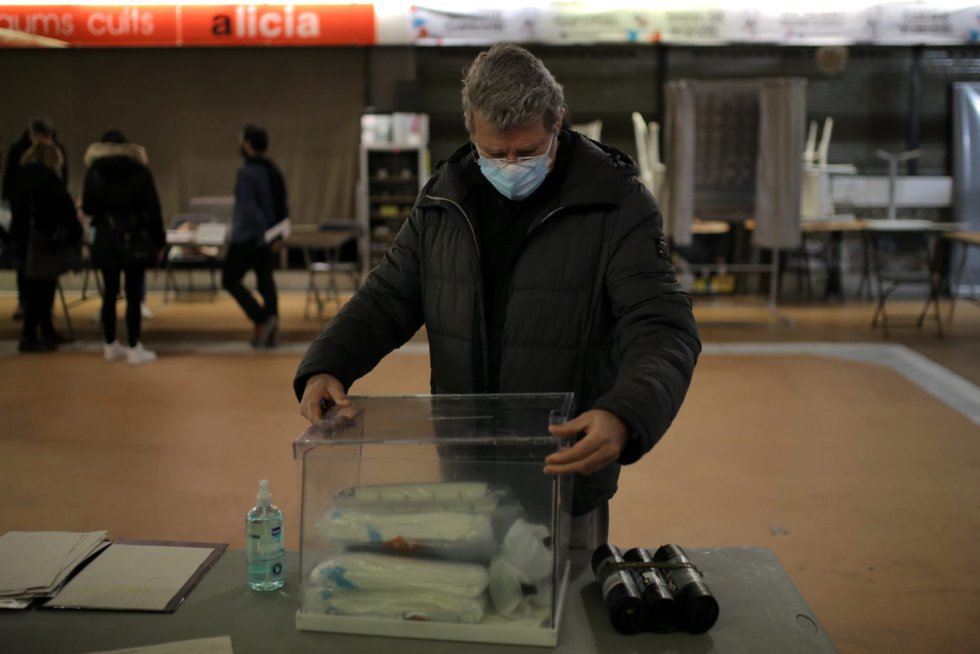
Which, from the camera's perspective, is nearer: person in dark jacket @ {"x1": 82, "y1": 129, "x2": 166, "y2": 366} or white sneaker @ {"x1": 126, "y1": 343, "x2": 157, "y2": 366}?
person in dark jacket @ {"x1": 82, "y1": 129, "x2": 166, "y2": 366}

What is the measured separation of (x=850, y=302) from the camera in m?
10.7

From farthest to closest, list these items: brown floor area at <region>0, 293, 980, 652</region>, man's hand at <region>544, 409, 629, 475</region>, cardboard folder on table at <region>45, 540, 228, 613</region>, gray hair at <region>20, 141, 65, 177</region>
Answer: gray hair at <region>20, 141, 65, 177</region> → brown floor area at <region>0, 293, 980, 652</region> → cardboard folder on table at <region>45, 540, 228, 613</region> → man's hand at <region>544, 409, 629, 475</region>

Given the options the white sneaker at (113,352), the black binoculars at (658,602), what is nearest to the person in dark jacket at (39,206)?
the white sneaker at (113,352)

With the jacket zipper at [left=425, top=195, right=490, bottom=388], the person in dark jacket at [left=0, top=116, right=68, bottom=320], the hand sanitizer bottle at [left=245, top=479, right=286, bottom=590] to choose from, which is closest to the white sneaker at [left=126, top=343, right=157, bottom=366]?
the person in dark jacket at [left=0, top=116, right=68, bottom=320]

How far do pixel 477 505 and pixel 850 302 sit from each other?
32.5 ft

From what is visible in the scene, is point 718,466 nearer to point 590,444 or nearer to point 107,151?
point 590,444

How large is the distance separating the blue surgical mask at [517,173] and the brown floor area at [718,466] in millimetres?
1859

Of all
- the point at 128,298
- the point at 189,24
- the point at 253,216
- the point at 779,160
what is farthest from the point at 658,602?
the point at 189,24

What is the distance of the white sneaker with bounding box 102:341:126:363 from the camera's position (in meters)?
7.48

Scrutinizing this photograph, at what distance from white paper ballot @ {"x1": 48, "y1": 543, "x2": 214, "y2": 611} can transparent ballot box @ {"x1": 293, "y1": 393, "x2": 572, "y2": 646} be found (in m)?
0.37

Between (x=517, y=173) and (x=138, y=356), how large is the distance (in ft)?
19.8

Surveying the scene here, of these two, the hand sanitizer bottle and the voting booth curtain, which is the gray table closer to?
the hand sanitizer bottle

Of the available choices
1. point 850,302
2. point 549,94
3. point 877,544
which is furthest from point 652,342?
point 850,302

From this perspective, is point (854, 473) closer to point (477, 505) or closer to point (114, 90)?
point (477, 505)
